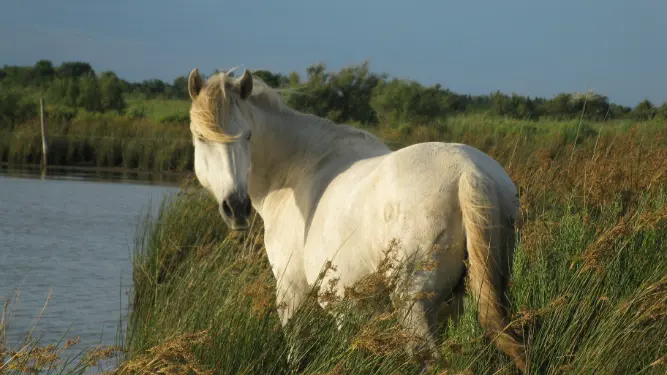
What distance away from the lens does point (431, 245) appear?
9.91ft

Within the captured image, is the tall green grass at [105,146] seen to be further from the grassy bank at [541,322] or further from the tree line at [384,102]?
the grassy bank at [541,322]

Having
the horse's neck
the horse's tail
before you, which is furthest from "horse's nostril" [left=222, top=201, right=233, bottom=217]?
the horse's tail

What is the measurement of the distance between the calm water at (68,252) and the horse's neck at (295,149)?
1.04 m

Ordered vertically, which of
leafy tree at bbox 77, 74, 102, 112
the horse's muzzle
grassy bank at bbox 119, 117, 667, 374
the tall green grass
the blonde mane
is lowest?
the tall green grass

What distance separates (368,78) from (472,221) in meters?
27.8

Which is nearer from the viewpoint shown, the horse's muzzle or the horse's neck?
the horse's muzzle

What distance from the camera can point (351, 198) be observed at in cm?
345

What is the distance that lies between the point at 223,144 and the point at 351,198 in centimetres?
68

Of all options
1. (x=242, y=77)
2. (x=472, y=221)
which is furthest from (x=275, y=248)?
(x=472, y=221)

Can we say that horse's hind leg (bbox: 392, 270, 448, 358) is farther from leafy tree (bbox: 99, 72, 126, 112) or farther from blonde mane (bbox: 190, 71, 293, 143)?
leafy tree (bbox: 99, 72, 126, 112)

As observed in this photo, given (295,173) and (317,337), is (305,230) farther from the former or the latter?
(317,337)

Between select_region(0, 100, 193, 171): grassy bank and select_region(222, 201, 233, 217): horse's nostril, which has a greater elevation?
select_region(222, 201, 233, 217): horse's nostril

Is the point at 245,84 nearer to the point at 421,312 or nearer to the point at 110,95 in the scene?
the point at 421,312

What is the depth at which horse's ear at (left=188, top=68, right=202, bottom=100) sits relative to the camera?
396 centimetres
